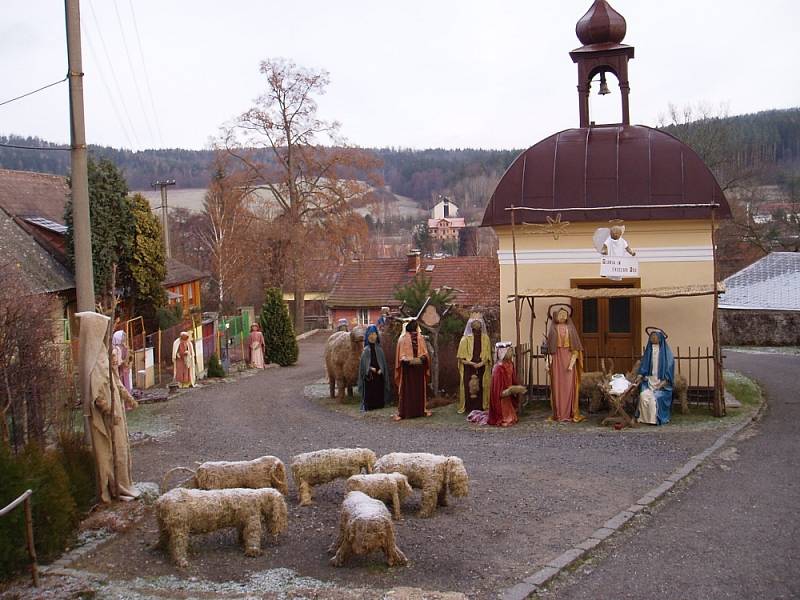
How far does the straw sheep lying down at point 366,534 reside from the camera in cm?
715

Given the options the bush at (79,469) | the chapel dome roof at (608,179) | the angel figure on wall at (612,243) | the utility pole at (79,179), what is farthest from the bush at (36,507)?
the chapel dome roof at (608,179)

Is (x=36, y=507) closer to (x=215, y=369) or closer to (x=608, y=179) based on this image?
(x=608, y=179)

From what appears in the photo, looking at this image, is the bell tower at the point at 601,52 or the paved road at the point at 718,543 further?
the bell tower at the point at 601,52

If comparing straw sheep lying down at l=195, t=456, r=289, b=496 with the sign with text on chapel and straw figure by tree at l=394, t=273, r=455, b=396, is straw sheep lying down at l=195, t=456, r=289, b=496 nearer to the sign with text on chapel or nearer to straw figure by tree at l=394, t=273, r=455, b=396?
the sign with text on chapel

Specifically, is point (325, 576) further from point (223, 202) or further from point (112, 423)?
point (223, 202)

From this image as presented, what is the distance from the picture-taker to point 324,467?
9.34 meters

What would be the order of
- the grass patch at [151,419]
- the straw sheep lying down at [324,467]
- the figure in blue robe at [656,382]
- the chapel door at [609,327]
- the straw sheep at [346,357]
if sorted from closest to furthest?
the straw sheep lying down at [324,467], the figure in blue robe at [656,382], the grass patch at [151,419], the chapel door at [609,327], the straw sheep at [346,357]

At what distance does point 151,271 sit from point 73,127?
50.8ft

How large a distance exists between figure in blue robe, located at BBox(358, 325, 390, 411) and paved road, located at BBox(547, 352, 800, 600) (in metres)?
7.24

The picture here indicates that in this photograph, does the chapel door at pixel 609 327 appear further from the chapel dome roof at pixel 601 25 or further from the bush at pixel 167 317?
the bush at pixel 167 317

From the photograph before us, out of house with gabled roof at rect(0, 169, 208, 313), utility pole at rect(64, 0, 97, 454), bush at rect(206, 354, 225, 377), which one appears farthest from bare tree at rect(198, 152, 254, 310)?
utility pole at rect(64, 0, 97, 454)

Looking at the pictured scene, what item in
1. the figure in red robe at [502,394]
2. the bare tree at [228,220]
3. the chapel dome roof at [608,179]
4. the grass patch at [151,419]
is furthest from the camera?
the bare tree at [228,220]

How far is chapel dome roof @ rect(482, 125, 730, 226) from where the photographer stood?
52.4 ft

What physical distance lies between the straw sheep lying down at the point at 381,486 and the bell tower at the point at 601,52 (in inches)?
459
